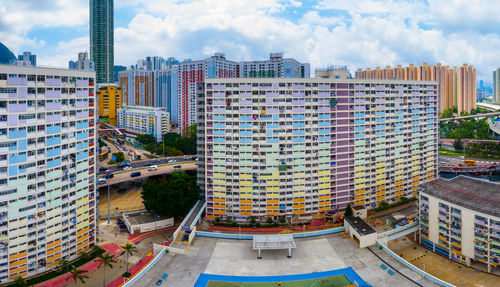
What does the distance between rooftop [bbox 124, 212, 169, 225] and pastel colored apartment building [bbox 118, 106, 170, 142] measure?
71838 millimetres

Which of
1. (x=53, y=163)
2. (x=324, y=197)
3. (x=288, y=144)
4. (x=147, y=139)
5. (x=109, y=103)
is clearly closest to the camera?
(x=53, y=163)

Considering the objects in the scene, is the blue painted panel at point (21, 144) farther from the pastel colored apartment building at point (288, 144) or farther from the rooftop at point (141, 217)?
the pastel colored apartment building at point (288, 144)

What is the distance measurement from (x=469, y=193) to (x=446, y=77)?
14058 centimetres

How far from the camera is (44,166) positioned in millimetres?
39750

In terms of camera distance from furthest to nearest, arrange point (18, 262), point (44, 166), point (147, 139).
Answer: point (147, 139) → point (44, 166) → point (18, 262)

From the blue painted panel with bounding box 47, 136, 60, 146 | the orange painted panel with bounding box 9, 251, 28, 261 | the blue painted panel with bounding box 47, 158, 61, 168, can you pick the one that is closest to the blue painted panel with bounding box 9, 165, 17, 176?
the blue painted panel with bounding box 47, 158, 61, 168

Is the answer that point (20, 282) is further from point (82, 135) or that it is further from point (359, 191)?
point (359, 191)

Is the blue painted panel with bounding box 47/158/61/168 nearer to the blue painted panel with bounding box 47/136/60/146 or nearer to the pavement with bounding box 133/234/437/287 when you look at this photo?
the blue painted panel with bounding box 47/136/60/146

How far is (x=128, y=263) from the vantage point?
44.8m

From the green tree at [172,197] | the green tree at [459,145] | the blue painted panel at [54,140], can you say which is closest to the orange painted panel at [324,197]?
the green tree at [172,197]

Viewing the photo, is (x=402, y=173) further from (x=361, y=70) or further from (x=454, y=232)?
(x=361, y=70)

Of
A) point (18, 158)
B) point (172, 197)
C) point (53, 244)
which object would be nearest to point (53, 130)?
point (18, 158)

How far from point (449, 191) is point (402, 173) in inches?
679

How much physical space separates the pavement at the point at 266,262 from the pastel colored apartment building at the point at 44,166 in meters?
13.2
